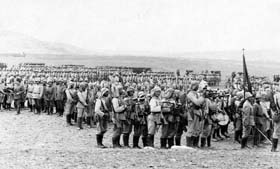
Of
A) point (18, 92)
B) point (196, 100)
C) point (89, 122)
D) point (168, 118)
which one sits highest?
point (196, 100)

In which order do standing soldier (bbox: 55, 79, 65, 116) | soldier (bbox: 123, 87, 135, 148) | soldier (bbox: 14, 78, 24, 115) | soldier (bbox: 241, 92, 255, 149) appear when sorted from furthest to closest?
soldier (bbox: 14, 78, 24, 115) → standing soldier (bbox: 55, 79, 65, 116) → soldier (bbox: 241, 92, 255, 149) → soldier (bbox: 123, 87, 135, 148)

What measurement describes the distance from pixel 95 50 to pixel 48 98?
100565 mm

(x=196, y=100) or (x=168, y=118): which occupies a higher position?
(x=196, y=100)

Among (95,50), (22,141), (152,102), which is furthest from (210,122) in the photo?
(95,50)

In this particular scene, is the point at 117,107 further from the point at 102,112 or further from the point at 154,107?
the point at 154,107

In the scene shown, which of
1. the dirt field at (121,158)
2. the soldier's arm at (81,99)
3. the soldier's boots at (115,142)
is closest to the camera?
the dirt field at (121,158)

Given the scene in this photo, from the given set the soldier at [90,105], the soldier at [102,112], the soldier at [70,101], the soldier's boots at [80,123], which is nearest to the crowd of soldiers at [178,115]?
the soldier at [102,112]

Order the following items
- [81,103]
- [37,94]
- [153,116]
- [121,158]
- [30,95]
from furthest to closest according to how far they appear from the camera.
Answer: [30,95] → [37,94] → [81,103] → [153,116] → [121,158]

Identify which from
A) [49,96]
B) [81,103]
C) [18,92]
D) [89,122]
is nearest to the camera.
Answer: [81,103]

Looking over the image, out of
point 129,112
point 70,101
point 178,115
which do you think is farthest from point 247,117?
point 70,101

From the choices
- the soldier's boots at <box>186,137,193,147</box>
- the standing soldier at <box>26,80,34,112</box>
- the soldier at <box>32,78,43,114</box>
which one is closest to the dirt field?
the soldier's boots at <box>186,137,193,147</box>

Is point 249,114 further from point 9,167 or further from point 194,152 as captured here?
point 9,167

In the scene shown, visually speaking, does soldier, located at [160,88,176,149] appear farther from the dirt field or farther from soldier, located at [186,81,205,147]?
the dirt field

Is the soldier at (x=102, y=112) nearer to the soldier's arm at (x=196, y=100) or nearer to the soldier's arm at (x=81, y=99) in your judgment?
the soldier's arm at (x=196, y=100)
